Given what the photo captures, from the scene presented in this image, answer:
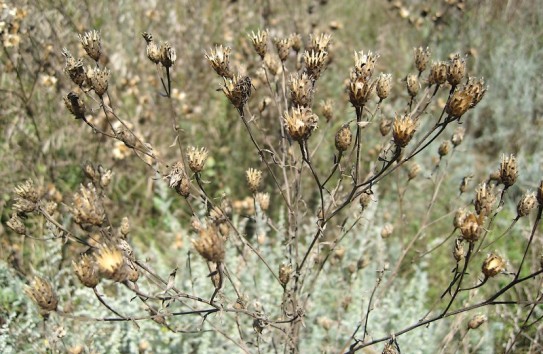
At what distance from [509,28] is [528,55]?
25 cm

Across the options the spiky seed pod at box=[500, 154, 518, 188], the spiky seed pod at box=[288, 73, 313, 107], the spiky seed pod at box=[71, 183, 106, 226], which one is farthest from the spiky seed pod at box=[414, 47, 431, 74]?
the spiky seed pod at box=[71, 183, 106, 226]

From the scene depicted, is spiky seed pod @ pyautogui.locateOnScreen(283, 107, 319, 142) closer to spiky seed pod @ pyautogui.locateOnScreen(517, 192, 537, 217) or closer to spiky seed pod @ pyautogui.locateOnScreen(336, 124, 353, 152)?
spiky seed pod @ pyautogui.locateOnScreen(336, 124, 353, 152)

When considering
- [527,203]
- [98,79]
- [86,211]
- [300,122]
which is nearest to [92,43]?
[98,79]

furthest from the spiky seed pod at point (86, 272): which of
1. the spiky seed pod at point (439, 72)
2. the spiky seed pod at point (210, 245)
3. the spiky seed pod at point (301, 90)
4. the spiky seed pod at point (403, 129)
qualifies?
the spiky seed pod at point (439, 72)

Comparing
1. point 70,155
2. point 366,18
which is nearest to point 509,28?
point 366,18

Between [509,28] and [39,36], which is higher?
[509,28]

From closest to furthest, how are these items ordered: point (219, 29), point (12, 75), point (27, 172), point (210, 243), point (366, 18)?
point (210, 243) → point (27, 172) → point (12, 75) → point (219, 29) → point (366, 18)

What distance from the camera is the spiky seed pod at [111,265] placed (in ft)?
3.06

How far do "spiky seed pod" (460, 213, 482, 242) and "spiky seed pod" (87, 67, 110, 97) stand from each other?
0.90 metres

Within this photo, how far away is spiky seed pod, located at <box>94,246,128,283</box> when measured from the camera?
3.06 ft

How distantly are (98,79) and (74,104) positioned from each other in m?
0.09

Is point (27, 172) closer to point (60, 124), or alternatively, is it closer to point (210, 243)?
point (60, 124)

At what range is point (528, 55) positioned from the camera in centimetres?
374

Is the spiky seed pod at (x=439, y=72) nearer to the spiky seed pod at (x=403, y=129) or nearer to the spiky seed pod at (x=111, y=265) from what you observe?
the spiky seed pod at (x=403, y=129)
